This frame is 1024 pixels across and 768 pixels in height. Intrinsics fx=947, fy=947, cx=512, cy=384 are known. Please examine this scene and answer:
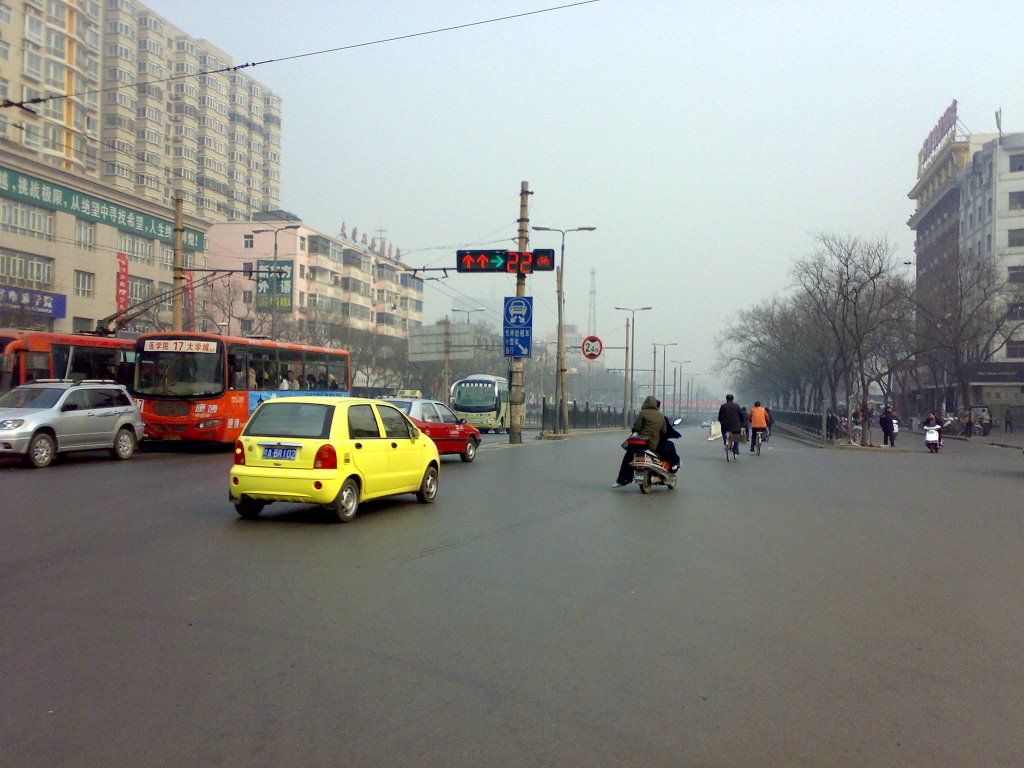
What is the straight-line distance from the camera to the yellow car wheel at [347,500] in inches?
437

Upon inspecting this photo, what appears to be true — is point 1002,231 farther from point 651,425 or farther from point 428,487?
point 428,487

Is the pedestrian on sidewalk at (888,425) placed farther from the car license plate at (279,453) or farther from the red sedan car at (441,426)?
the car license plate at (279,453)

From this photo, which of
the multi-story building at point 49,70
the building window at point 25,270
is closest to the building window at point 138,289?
the building window at point 25,270

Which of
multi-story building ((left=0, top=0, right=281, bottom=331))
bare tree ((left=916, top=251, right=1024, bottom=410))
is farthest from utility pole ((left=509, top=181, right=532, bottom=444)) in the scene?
bare tree ((left=916, top=251, right=1024, bottom=410))

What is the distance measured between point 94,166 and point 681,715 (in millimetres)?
84031

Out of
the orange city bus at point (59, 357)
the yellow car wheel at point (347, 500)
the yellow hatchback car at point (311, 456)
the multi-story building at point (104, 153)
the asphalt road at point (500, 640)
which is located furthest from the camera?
the multi-story building at point (104, 153)

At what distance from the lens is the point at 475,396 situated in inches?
1978

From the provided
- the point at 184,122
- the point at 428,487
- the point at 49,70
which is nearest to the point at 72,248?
the point at 49,70

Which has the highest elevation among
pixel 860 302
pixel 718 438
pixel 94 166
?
pixel 94 166

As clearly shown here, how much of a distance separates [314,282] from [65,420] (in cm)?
7024

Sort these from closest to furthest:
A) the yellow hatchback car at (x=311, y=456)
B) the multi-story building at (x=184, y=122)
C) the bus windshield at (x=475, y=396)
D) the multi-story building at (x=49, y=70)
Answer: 1. the yellow hatchback car at (x=311, y=456)
2. the bus windshield at (x=475, y=396)
3. the multi-story building at (x=49, y=70)
4. the multi-story building at (x=184, y=122)

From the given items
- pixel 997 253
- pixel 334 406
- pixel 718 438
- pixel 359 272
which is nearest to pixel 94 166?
pixel 359 272

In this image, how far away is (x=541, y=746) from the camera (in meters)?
4.20

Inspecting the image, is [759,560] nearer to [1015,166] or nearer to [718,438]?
[718,438]
